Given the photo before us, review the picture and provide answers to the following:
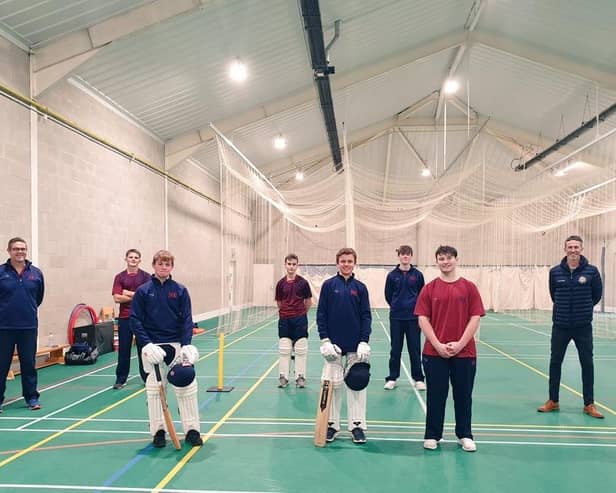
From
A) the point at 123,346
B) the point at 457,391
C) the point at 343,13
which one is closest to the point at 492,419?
the point at 457,391

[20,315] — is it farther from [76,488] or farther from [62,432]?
[76,488]

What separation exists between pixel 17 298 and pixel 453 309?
436 cm

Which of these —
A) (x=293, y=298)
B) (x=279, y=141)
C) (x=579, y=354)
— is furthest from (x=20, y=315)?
(x=279, y=141)

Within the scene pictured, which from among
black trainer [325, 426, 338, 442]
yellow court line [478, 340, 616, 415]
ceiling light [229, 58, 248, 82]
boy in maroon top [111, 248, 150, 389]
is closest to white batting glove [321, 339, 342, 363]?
black trainer [325, 426, 338, 442]

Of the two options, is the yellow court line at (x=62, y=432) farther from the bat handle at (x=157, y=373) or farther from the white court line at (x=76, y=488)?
the bat handle at (x=157, y=373)

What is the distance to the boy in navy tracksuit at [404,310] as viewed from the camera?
5594 millimetres

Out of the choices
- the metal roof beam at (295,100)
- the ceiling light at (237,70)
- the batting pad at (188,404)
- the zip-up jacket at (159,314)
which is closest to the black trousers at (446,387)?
the batting pad at (188,404)

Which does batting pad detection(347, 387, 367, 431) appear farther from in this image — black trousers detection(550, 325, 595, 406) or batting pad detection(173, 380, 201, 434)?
black trousers detection(550, 325, 595, 406)

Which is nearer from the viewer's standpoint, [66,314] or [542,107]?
[66,314]

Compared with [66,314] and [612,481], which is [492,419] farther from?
[66,314]

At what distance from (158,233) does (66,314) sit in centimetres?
416

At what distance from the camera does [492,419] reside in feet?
15.3

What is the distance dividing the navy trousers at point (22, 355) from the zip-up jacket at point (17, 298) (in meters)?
0.09

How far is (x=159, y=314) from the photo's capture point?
150 inches
